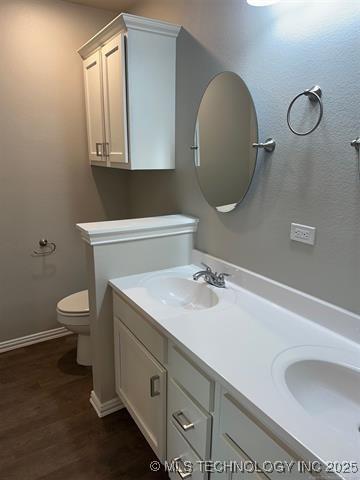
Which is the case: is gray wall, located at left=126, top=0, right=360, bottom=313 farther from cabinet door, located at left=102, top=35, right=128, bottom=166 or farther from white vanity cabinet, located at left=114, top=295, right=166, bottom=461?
white vanity cabinet, located at left=114, top=295, right=166, bottom=461

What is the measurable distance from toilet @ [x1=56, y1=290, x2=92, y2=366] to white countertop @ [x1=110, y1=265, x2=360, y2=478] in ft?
2.20

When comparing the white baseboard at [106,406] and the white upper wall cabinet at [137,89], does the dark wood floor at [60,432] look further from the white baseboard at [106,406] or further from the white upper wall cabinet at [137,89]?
the white upper wall cabinet at [137,89]

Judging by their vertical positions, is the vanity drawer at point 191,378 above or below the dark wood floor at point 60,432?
above

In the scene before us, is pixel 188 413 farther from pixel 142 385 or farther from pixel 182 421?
pixel 142 385

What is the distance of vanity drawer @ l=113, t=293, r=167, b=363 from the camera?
4.69 ft

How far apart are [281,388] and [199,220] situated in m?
1.22

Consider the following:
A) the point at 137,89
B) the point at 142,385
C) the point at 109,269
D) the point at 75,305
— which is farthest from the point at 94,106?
the point at 142,385

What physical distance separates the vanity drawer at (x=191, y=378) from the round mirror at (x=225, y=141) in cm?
81

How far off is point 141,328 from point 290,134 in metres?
1.07

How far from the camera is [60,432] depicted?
187cm

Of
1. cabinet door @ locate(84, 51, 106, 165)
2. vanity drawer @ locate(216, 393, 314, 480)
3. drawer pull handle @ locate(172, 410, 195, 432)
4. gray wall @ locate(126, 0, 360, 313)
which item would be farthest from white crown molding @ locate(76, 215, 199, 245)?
vanity drawer @ locate(216, 393, 314, 480)

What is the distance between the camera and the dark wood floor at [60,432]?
1646mm

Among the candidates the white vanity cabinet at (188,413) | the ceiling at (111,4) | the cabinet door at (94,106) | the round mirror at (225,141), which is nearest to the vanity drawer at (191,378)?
the white vanity cabinet at (188,413)

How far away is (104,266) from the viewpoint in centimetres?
180
